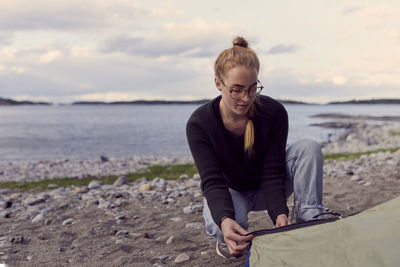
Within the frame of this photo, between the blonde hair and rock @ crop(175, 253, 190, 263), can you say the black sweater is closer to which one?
the blonde hair

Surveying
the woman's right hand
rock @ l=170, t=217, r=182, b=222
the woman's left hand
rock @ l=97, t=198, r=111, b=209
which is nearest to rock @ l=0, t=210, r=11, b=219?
rock @ l=97, t=198, r=111, b=209

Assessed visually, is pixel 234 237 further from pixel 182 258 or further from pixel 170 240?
pixel 170 240

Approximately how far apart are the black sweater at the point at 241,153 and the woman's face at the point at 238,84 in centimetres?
29

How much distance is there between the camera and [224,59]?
11.8 ft

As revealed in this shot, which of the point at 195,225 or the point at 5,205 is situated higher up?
the point at 195,225

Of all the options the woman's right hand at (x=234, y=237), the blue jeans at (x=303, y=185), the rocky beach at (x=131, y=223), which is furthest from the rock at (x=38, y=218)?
the woman's right hand at (x=234, y=237)

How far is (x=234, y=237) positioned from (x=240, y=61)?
1543 mm

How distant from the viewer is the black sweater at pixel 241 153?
387 centimetres

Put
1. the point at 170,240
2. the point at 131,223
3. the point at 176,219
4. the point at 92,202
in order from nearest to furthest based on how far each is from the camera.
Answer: the point at 170,240, the point at 131,223, the point at 176,219, the point at 92,202

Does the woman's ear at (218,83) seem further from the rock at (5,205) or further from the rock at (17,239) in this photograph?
the rock at (5,205)

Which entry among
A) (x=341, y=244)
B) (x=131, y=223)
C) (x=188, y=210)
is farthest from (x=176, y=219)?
(x=341, y=244)

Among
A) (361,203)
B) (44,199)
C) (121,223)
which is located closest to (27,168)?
(44,199)

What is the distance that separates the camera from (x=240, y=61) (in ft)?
11.5

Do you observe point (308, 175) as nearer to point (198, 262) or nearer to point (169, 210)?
point (198, 262)
